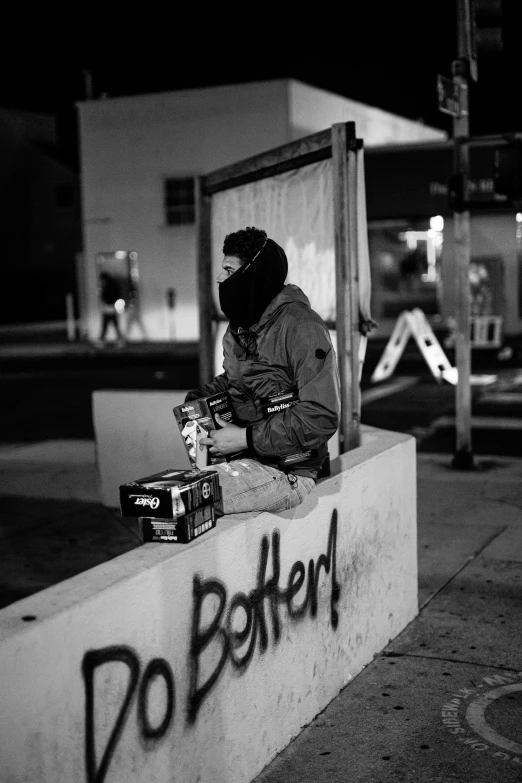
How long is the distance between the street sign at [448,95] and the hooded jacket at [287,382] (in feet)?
16.7

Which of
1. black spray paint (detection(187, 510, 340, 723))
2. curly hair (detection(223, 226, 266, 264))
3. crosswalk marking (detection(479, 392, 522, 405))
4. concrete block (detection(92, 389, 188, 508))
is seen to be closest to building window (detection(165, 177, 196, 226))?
crosswalk marking (detection(479, 392, 522, 405))

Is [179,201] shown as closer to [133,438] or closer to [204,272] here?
[204,272]

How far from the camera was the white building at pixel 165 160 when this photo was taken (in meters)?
25.7

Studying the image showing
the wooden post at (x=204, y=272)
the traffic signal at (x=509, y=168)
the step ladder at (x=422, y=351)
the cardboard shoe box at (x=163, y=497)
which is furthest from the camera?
the step ladder at (x=422, y=351)

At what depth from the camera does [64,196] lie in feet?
148

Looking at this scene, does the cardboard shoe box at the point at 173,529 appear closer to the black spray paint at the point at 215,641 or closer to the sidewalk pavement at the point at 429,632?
the black spray paint at the point at 215,641

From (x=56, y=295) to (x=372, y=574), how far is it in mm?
42023

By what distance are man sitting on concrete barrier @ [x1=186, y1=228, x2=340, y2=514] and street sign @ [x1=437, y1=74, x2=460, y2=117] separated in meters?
5.09

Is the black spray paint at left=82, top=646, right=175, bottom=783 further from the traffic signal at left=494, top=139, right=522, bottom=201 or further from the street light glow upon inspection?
the street light glow

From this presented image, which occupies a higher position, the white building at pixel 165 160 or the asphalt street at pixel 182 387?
the white building at pixel 165 160

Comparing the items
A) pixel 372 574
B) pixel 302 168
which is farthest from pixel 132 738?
pixel 302 168

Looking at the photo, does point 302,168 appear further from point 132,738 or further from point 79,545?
point 132,738

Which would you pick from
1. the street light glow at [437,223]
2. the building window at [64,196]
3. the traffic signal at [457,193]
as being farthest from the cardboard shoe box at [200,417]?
the building window at [64,196]

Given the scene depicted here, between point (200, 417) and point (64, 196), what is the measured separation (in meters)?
42.9
